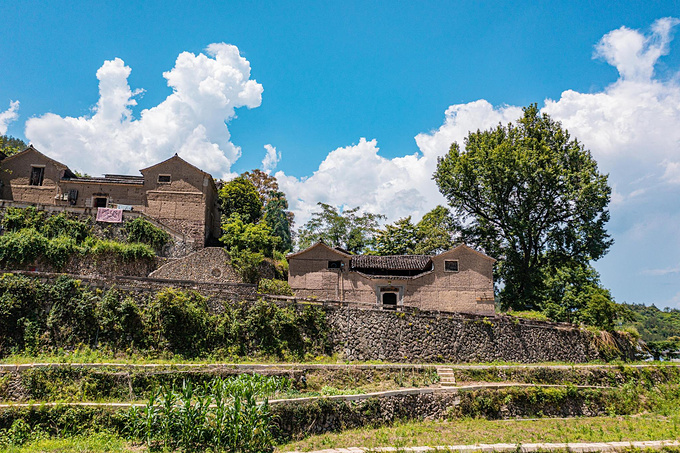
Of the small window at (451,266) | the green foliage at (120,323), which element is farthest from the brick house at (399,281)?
the green foliage at (120,323)

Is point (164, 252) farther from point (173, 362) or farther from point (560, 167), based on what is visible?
point (560, 167)

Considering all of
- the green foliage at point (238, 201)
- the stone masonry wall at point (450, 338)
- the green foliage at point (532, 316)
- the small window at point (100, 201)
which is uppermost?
the green foliage at point (238, 201)

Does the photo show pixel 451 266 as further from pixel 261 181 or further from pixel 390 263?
pixel 261 181

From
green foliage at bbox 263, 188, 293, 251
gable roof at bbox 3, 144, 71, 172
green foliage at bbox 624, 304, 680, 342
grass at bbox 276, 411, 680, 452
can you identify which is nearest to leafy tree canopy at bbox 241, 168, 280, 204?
green foliage at bbox 263, 188, 293, 251

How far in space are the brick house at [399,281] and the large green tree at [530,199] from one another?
8486 mm

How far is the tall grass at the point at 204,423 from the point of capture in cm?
1316

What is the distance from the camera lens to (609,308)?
2828 cm

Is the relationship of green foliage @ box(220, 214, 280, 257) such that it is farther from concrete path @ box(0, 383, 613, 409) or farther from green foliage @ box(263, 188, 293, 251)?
concrete path @ box(0, 383, 613, 409)

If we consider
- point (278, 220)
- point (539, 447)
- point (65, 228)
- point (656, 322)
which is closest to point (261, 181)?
point (278, 220)

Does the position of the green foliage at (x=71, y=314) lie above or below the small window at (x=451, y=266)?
below

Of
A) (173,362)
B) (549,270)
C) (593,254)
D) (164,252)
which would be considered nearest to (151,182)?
(164,252)

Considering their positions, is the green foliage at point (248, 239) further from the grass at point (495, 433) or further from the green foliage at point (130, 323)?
the grass at point (495, 433)

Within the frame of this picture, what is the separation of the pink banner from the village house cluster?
0.07m

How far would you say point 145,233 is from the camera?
28.1 metres
